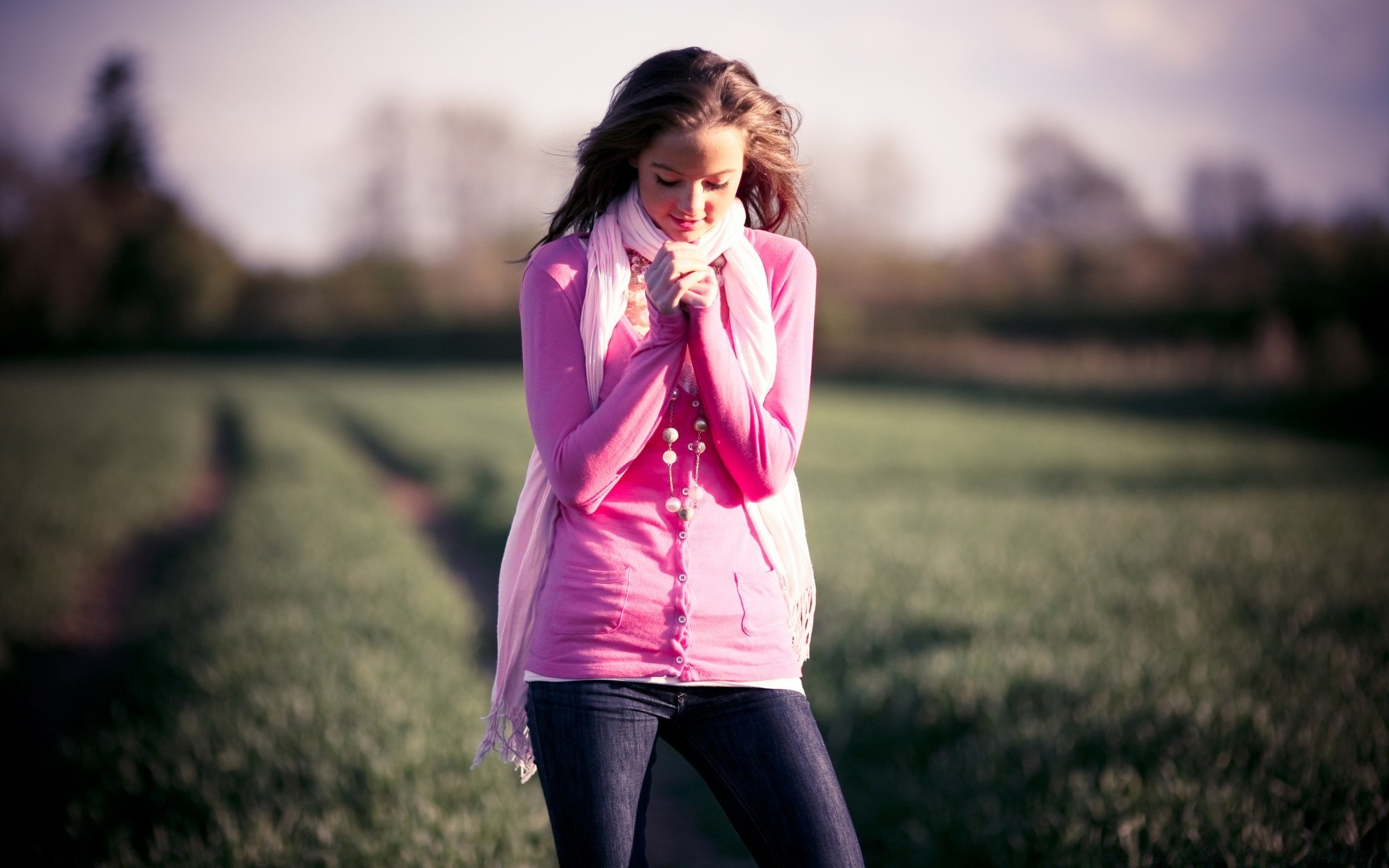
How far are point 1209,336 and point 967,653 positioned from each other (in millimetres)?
30136

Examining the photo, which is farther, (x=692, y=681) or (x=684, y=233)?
(x=684, y=233)

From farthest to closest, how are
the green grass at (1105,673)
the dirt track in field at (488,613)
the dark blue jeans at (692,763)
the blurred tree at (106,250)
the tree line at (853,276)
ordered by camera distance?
the blurred tree at (106,250)
the tree line at (853,276)
the dirt track in field at (488,613)
the green grass at (1105,673)
the dark blue jeans at (692,763)

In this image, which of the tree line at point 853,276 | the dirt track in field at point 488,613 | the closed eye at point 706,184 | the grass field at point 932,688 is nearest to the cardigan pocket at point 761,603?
the closed eye at point 706,184

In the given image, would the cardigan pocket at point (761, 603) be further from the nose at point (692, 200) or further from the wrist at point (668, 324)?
the nose at point (692, 200)

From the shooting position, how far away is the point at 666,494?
6.37 feet

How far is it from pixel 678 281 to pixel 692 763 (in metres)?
0.88

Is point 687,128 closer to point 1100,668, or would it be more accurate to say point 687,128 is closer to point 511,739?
point 511,739

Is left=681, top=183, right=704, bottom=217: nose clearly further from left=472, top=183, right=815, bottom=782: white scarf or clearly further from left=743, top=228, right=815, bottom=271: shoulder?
left=743, top=228, right=815, bottom=271: shoulder

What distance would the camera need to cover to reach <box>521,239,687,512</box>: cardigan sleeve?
1.81 metres

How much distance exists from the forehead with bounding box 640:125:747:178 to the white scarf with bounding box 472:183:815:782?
0.39ft

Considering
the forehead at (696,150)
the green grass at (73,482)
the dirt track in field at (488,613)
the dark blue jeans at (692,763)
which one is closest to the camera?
the dark blue jeans at (692,763)

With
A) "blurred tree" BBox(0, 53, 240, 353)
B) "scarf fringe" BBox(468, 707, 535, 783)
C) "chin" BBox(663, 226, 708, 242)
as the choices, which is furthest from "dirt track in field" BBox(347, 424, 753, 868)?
"blurred tree" BBox(0, 53, 240, 353)

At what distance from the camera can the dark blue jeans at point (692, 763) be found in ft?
5.72

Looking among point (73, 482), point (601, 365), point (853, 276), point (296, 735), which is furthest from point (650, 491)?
point (853, 276)
